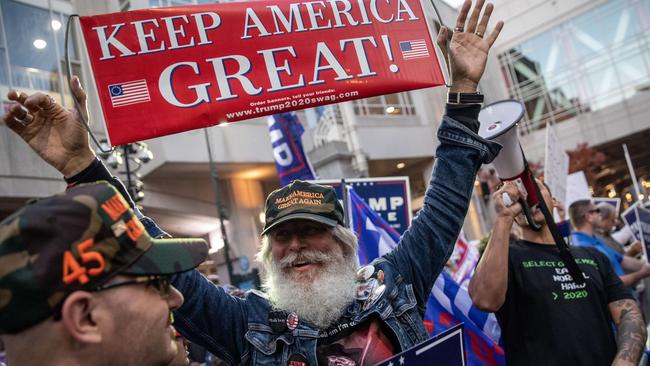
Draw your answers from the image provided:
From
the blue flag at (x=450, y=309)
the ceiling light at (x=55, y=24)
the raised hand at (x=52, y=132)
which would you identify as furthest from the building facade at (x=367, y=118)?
the raised hand at (x=52, y=132)

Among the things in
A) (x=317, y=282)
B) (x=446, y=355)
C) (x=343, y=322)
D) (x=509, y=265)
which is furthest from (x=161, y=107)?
(x=509, y=265)

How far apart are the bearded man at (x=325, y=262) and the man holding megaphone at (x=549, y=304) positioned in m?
0.62

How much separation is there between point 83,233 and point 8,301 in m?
0.19

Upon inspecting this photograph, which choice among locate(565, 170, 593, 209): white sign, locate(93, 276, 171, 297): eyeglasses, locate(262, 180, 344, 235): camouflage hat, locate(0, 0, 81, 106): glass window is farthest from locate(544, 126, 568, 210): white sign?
locate(0, 0, 81, 106): glass window

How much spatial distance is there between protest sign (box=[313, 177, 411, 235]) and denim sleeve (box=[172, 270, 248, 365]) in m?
3.21

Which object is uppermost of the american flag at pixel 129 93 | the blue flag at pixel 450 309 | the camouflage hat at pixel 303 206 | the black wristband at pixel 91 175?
the american flag at pixel 129 93

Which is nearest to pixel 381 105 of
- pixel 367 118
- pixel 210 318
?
pixel 367 118

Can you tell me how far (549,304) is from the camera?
103 inches

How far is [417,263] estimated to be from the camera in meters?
2.11

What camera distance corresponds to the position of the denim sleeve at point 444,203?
6.82 feet

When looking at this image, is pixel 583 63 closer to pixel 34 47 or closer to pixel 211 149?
pixel 211 149

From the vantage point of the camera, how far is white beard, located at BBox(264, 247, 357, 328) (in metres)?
1.98

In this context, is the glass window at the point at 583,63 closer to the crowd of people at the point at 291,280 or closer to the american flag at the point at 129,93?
the crowd of people at the point at 291,280

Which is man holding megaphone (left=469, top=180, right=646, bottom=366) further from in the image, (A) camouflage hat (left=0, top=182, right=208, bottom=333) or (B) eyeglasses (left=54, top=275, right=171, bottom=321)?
(A) camouflage hat (left=0, top=182, right=208, bottom=333)
